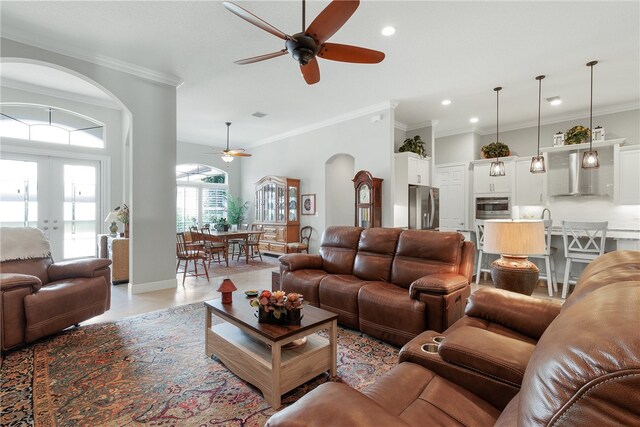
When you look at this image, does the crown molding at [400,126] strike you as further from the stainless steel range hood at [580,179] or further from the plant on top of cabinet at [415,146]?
the stainless steel range hood at [580,179]

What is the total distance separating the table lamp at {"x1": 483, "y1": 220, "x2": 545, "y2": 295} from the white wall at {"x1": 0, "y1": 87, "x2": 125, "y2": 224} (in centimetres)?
645

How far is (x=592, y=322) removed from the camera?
714mm

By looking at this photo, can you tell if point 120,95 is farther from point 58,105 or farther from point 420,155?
point 420,155

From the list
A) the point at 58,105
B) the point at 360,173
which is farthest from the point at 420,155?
the point at 58,105

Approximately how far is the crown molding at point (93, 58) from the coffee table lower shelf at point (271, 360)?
3.87 m

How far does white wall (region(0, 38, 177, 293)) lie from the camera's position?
4.24m

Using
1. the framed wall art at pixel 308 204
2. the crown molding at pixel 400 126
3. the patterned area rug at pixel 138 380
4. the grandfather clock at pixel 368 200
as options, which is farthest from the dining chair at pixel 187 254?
the crown molding at pixel 400 126

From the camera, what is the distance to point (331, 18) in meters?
2.12

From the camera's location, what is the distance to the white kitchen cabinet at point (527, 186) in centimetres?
593

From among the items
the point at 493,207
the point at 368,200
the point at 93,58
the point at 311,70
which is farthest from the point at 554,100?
the point at 93,58

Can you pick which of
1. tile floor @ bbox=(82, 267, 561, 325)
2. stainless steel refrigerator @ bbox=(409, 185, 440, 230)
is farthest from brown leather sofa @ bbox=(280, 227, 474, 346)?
stainless steel refrigerator @ bbox=(409, 185, 440, 230)

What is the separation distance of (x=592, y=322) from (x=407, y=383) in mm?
804

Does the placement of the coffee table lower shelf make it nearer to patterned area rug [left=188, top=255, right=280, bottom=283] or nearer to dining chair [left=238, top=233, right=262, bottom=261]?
patterned area rug [left=188, top=255, right=280, bottom=283]

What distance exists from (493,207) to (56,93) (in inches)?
343
